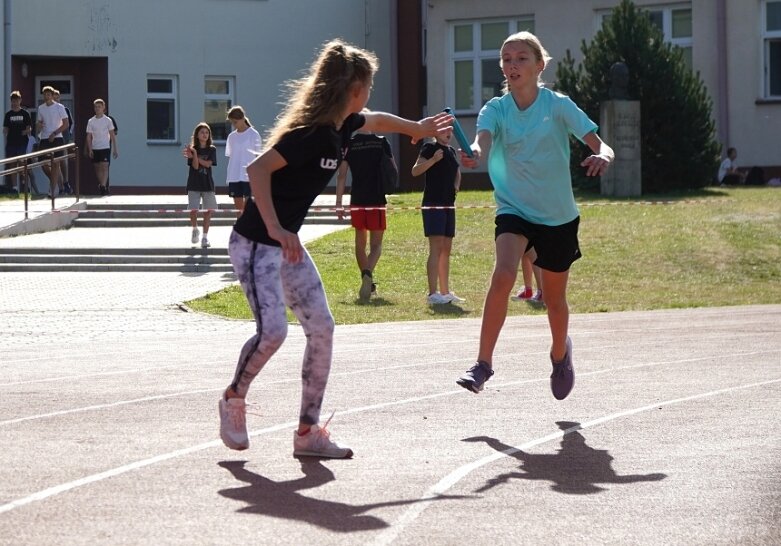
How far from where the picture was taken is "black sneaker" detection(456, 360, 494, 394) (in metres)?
7.93

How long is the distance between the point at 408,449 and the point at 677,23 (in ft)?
96.4

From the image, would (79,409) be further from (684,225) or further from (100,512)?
(684,225)

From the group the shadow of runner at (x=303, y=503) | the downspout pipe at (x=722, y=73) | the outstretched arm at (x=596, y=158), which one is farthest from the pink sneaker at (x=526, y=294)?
the downspout pipe at (x=722, y=73)

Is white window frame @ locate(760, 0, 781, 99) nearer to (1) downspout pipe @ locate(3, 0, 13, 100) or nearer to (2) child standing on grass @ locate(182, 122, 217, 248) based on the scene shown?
(2) child standing on grass @ locate(182, 122, 217, 248)

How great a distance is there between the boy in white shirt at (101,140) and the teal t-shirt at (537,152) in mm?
21579

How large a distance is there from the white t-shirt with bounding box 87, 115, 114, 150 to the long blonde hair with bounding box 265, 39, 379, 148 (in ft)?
75.9

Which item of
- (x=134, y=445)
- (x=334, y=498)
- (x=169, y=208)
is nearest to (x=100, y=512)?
(x=334, y=498)

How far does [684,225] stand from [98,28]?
18.6 metres

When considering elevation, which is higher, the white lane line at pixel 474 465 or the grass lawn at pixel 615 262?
the grass lawn at pixel 615 262

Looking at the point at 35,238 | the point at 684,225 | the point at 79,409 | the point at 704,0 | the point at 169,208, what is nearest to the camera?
the point at 79,409

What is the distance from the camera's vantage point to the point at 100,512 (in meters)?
5.72

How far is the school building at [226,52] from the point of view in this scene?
35.8 m

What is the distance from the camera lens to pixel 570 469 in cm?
665

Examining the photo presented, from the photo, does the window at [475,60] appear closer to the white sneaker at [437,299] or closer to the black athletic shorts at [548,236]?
the white sneaker at [437,299]
